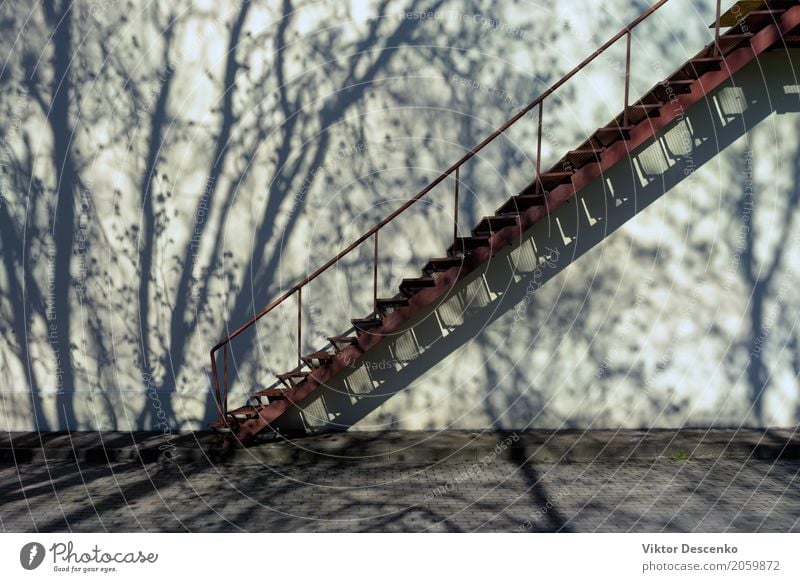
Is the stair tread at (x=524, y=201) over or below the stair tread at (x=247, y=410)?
over

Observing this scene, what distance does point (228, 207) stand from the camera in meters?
13.4

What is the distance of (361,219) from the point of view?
13383 millimetres

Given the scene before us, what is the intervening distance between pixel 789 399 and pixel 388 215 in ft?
20.5

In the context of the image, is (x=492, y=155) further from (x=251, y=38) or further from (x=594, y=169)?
(x=251, y=38)

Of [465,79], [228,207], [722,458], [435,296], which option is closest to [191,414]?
[228,207]
